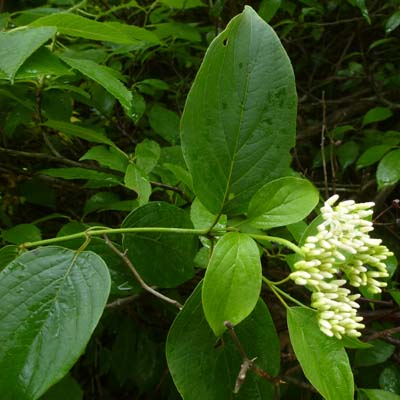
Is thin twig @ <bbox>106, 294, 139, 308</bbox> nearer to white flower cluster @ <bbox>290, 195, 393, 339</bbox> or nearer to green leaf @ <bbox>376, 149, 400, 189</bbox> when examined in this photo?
white flower cluster @ <bbox>290, 195, 393, 339</bbox>

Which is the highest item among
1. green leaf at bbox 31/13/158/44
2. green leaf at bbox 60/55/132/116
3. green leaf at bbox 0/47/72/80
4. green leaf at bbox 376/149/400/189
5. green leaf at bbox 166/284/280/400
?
green leaf at bbox 31/13/158/44


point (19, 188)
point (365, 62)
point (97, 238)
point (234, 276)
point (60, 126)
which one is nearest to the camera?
point (234, 276)

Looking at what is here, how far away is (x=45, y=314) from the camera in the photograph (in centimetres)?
58

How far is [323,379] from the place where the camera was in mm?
579

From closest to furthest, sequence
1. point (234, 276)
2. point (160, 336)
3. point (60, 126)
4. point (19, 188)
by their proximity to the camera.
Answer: point (234, 276), point (60, 126), point (19, 188), point (160, 336)

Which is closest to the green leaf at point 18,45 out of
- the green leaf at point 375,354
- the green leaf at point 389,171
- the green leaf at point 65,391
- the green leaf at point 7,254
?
the green leaf at point 7,254

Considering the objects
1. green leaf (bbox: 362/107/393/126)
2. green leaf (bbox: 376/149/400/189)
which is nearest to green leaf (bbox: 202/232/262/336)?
green leaf (bbox: 376/149/400/189)

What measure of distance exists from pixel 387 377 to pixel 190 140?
0.78 m

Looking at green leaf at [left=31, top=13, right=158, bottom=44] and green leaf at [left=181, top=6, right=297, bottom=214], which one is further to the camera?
green leaf at [left=31, top=13, right=158, bottom=44]

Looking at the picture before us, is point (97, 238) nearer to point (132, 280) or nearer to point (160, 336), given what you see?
point (132, 280)

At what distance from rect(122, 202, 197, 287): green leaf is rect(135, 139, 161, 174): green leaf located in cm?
23

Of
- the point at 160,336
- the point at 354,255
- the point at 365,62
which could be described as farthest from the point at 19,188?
the point at 365,62

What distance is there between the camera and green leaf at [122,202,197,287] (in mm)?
735

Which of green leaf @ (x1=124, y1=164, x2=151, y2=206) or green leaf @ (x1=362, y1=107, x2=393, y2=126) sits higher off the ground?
green leaf @ (x1=124, y1=164, x2=151, y2=206)
